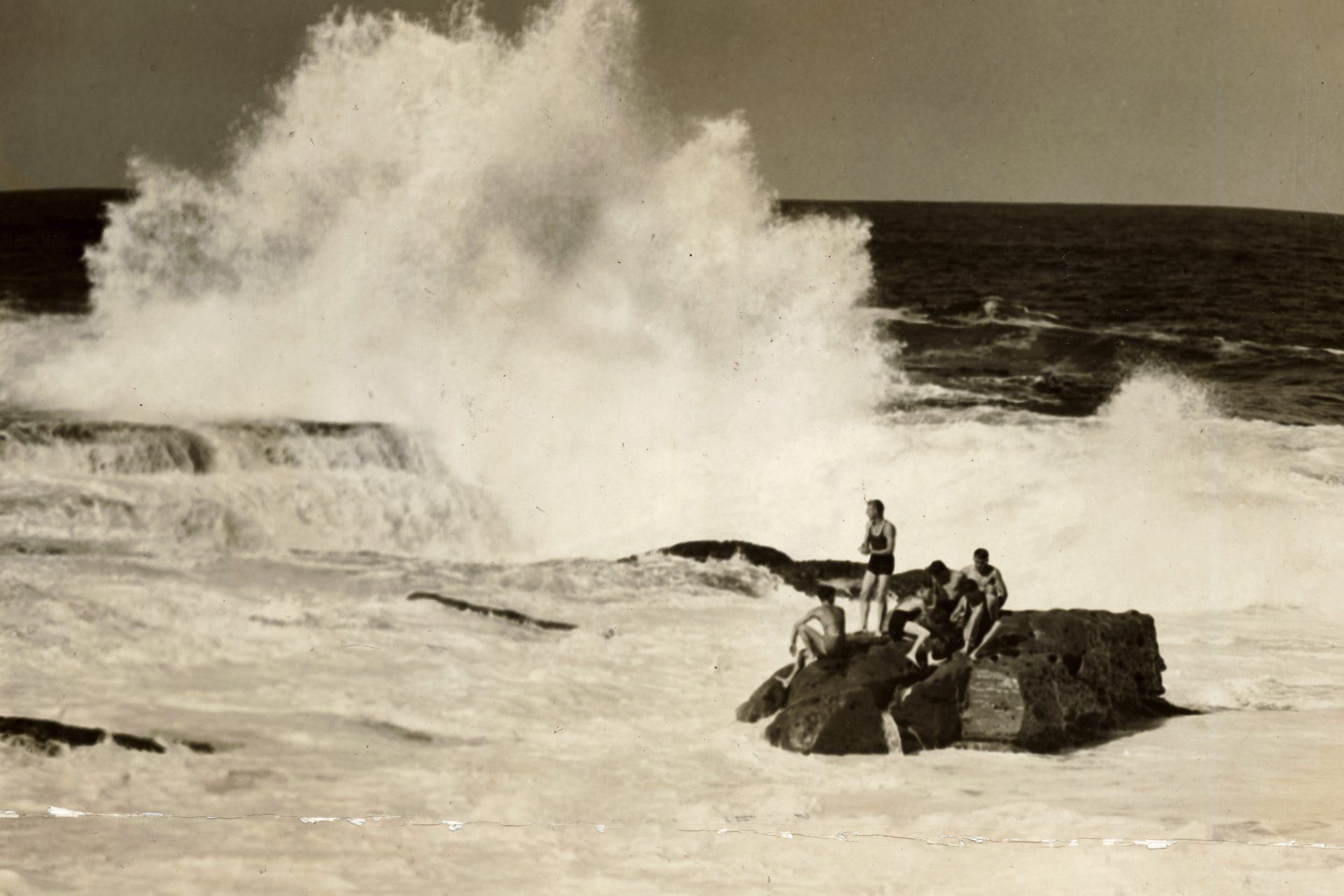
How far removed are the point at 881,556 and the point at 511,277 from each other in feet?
7.05

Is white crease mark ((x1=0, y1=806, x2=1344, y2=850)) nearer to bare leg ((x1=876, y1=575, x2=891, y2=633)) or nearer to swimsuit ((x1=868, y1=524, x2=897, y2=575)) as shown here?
bare leg ((x1=876, y1=575, x2=891, y2=633))

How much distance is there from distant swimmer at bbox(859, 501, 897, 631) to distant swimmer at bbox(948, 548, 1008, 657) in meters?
0.30

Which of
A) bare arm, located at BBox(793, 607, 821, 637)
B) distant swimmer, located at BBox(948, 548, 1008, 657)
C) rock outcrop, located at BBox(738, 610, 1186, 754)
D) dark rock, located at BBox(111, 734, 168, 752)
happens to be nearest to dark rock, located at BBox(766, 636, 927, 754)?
rock outcrop, located at BBox(738, 610, 1186, 754)

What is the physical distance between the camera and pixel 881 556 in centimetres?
615

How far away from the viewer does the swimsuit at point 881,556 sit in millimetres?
6137

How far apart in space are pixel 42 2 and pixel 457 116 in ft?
6.95

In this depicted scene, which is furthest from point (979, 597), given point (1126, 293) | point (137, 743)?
point (137, 743)

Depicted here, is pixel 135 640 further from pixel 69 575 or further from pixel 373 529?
pixel 373 529

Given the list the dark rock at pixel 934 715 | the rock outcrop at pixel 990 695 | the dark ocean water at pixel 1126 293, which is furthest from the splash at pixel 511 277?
the dark rock at pixel 934 715

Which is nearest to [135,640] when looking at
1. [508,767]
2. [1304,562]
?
[508,767]

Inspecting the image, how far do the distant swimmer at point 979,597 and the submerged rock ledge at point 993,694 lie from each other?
0.06 meters

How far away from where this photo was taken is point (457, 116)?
626cm

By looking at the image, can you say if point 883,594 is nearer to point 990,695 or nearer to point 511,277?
point 990,695

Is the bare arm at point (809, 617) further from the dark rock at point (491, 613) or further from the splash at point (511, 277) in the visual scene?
the dark rock at point (491, 613)
